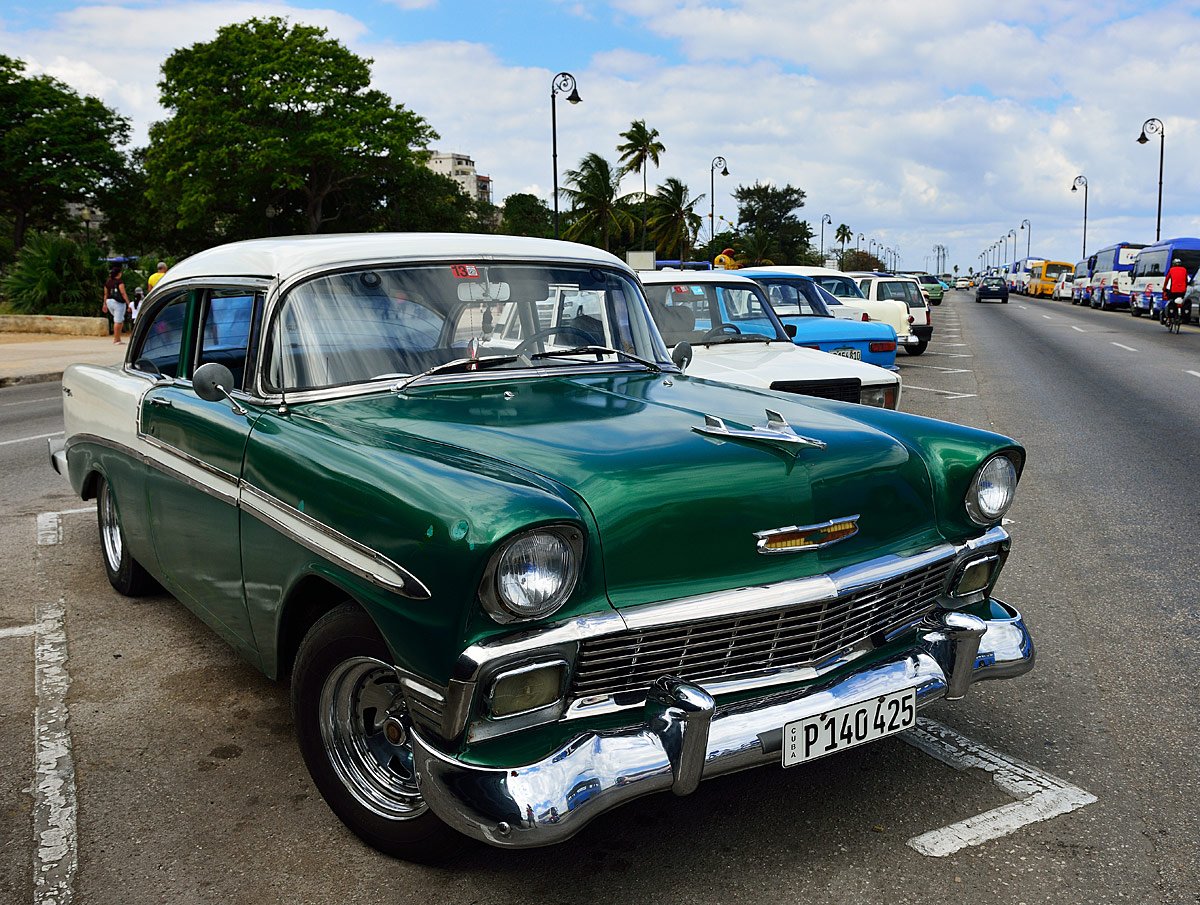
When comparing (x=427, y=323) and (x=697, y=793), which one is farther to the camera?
(x=427, y=323)

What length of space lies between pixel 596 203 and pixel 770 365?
58243 mm

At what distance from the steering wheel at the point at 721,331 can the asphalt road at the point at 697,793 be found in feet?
12.5

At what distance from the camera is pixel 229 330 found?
4336 mm

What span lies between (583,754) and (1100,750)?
210 cm

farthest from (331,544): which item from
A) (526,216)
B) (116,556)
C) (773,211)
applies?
(773,211)

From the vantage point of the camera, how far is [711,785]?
3551mm

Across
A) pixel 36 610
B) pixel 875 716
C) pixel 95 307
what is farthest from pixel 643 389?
pixel 95 307

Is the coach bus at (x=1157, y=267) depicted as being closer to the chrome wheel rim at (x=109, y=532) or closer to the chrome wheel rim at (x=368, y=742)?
the chrome wheel rim at (x=109, y=532)

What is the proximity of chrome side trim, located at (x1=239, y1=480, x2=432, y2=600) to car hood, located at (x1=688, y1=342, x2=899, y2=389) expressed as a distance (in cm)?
493

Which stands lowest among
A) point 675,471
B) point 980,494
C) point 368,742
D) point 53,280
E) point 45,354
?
point 368,742

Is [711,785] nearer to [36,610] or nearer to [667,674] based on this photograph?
[667,674]

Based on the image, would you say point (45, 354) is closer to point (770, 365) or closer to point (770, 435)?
point (770, 365)

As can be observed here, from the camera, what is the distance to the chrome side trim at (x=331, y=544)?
2746 mm

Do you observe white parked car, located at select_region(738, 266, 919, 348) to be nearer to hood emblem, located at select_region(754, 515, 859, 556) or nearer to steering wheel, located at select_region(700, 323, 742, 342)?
steering wheel, located at select_region(700, 323, 742, 342)
